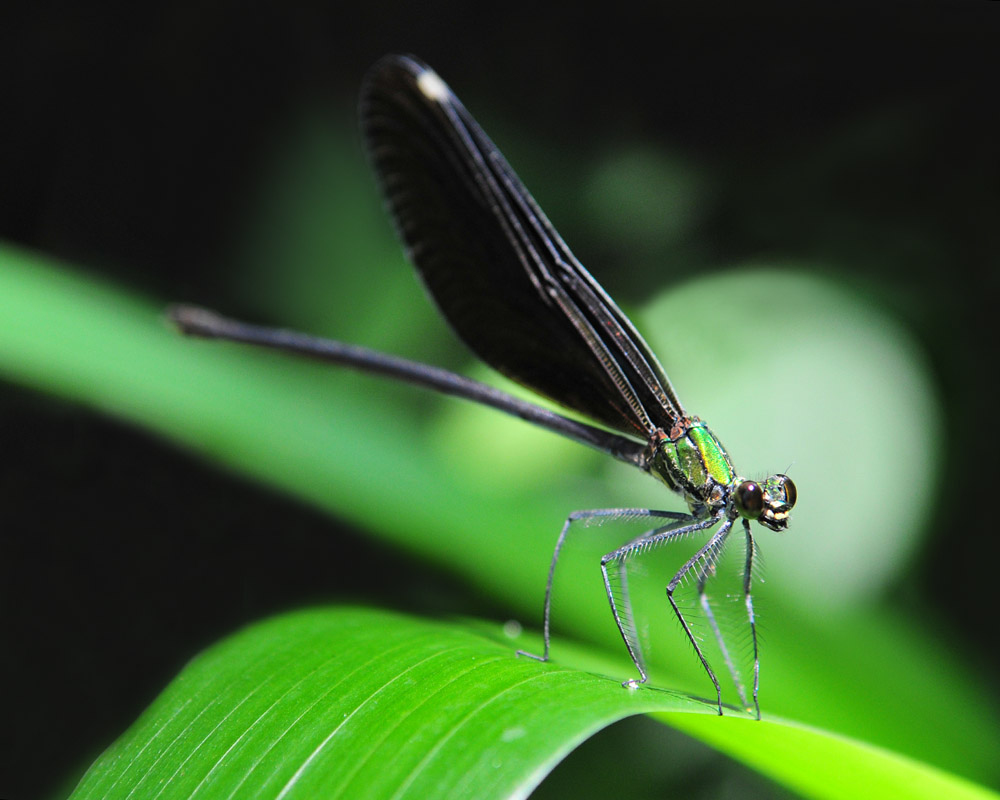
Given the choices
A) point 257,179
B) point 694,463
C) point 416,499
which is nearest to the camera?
point 694,463

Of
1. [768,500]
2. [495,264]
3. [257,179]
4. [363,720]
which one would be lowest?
[363,720]

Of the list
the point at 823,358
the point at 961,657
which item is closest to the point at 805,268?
the point at 823,358

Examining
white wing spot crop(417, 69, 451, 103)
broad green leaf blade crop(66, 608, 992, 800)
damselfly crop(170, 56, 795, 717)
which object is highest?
white wing spot crop(417, 69, 451, 103)

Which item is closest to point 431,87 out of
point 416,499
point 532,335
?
point 532,335

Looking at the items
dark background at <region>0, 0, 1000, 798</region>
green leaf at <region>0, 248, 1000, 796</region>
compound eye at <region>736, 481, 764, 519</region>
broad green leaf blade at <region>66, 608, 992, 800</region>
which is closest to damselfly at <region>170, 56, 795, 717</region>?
compound eye at <region>736, 481, 764, 519</region>

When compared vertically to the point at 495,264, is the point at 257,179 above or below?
above

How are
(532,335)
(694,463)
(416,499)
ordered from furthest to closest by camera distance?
(416,499), (532,335), (694,463)

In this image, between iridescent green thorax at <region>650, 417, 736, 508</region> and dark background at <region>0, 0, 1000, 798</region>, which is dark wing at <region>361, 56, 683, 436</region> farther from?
dark background at <region>0, 0, 1000, 798</region>

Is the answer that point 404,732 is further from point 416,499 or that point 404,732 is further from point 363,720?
point 416,499
